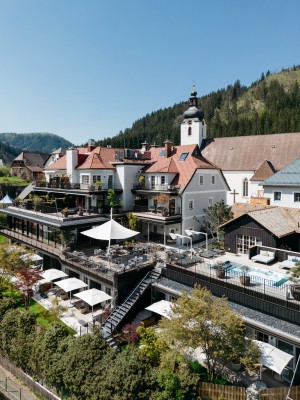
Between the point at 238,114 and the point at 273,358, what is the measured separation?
145m

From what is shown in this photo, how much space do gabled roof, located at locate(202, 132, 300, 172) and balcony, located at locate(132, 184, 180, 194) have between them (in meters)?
19.6

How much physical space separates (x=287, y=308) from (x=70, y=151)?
26.5 meters

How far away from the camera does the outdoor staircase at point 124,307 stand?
16.6 metres

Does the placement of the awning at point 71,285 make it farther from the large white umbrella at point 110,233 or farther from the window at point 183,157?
the window at point 183,157

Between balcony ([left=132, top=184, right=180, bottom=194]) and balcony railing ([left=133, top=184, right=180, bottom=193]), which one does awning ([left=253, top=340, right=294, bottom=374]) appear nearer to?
balcony ([left=132, top=184, right=180, bottom=194])

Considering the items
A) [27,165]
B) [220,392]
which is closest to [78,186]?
[220,392]

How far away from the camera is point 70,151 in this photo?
32719mm

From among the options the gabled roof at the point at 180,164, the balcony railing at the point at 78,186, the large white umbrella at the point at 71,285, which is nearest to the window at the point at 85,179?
the balcony railing at the point at 78,186

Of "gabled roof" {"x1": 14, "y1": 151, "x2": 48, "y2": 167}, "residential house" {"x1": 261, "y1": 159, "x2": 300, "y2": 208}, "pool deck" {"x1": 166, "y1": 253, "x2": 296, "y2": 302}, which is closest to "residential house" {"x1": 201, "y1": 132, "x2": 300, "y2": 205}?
"residential house" {"x1": 261, "y1": 159, "x2": 300, "y2": 208}

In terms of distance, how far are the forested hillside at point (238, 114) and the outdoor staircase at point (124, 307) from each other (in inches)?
3271

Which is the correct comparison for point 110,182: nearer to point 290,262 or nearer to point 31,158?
point 290,262

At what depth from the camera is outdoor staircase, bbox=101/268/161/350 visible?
54.3 feet

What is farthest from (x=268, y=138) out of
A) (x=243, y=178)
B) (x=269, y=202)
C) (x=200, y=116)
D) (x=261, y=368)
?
(x=261, y=368)

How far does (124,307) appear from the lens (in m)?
17.9
